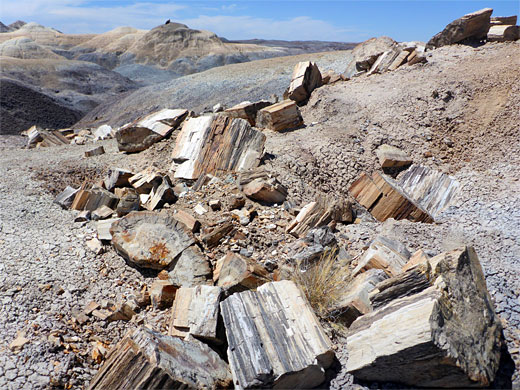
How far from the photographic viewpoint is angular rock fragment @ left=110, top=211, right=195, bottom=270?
467 cm

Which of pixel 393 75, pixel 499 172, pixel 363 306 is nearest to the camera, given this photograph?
pixel 363 306

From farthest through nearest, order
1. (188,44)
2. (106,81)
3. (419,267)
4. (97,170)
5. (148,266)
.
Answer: (188,44) < (106,81) < (97,170) < (148,266) < (419,267)

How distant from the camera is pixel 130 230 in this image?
16.0 feet

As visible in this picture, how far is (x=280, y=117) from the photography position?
8016 mm

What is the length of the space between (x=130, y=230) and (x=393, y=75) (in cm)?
754

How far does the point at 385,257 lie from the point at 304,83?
6201 millimetres

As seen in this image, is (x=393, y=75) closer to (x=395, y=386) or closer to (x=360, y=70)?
(x=360, y=70)

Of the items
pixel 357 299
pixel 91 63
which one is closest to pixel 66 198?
pixel 357 299

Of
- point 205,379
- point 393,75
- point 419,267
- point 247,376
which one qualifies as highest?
point 393,75

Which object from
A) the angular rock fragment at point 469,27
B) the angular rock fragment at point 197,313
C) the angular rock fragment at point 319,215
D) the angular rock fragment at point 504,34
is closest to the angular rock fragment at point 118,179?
the angular rock fragment at point 319,215

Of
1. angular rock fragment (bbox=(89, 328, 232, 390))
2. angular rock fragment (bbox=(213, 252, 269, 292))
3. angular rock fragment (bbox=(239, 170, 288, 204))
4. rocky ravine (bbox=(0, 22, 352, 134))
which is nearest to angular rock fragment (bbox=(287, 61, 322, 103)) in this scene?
angular rock fragment (bbox=(239, 170, 288, 204))

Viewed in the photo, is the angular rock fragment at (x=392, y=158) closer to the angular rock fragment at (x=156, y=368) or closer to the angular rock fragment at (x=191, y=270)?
the angular rock fragment at (x=191, y=270)

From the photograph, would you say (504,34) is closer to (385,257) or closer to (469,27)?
(469,27)

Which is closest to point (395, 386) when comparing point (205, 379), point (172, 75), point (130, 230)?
point (205, 379)
